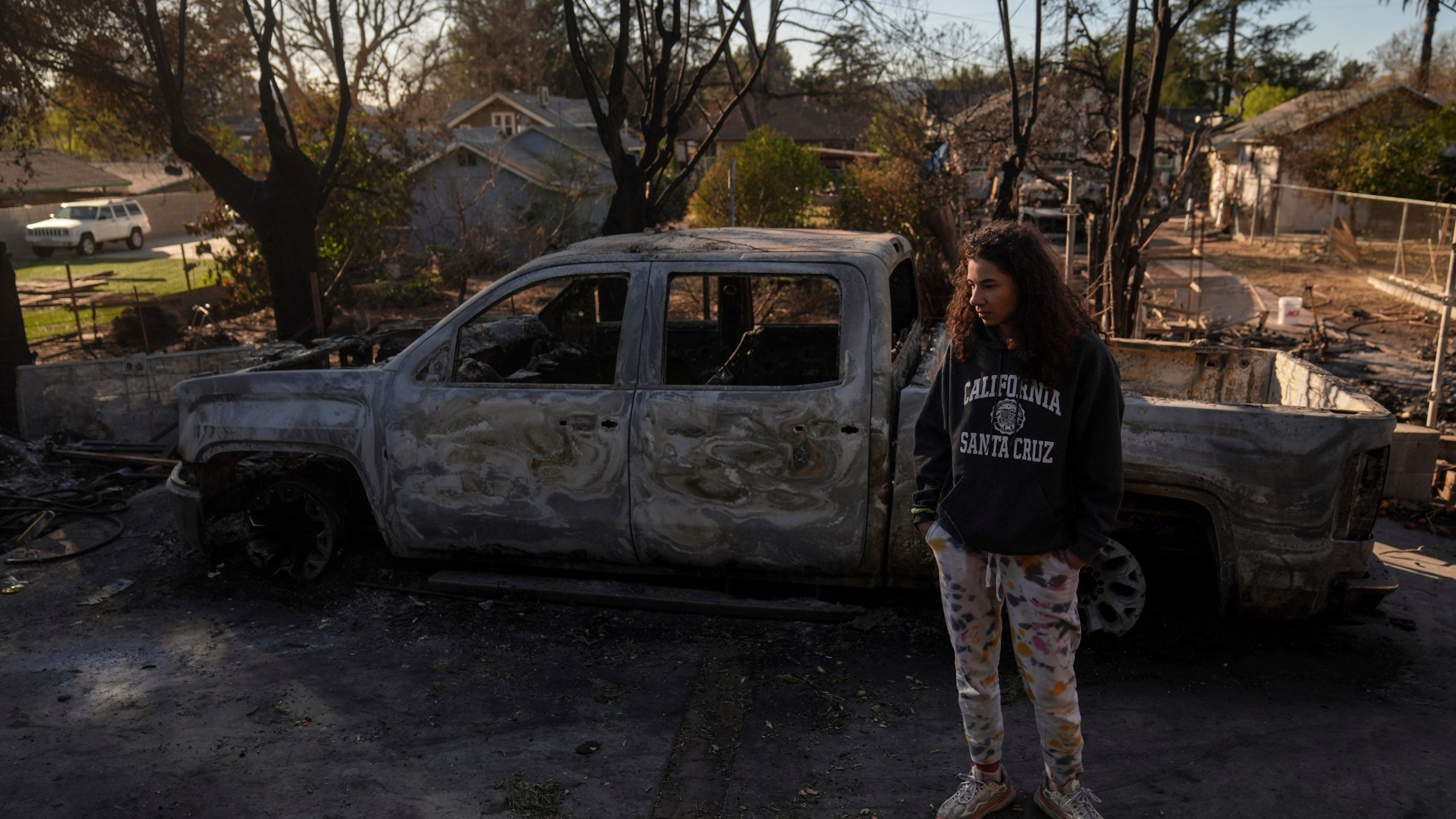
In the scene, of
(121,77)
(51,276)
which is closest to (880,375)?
(121,77)

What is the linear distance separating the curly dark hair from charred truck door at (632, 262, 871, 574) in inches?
53.7

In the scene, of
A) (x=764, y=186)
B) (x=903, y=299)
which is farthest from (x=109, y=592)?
(x=764, y=186)

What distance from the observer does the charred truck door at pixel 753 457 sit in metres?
4.30

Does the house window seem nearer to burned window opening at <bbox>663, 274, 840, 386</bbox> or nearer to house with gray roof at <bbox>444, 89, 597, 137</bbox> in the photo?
house with gray roof at <bbox>444, 89, 597, 137</bbox>

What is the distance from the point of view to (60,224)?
2933cm

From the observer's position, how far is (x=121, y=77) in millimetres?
11180

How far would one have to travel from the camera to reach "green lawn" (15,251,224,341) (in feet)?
51.6

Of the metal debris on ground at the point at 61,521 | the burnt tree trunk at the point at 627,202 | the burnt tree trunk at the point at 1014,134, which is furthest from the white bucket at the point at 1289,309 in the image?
the metal debris on ground at the point at 61,521

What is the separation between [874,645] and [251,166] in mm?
15056

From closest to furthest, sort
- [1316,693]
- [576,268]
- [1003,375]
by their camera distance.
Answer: [1003,375] → [1316,693] → [576,268]

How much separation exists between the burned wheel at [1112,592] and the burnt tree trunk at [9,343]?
29.1ft

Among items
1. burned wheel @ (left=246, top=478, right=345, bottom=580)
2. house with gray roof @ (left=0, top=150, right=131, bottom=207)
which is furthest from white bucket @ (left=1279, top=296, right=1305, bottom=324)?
house with gray roof @ (left=0, top=150, right=131, bottom=207)

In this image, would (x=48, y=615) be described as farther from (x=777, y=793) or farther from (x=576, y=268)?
(x=777, y=793)

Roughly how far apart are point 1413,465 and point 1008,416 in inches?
203
